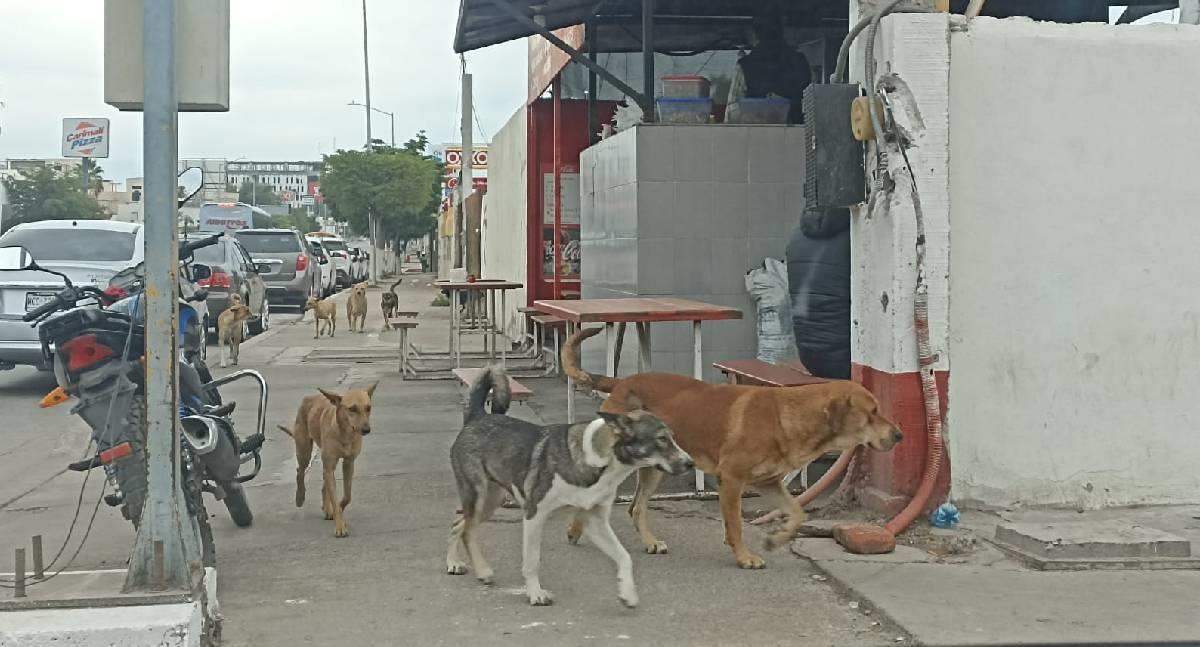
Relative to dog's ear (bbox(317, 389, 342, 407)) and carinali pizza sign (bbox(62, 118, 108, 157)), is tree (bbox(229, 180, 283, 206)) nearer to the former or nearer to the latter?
carinali pizza sign (bbox(62, 118, 108, 157))

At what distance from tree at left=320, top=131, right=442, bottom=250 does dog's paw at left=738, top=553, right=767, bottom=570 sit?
52274 mm

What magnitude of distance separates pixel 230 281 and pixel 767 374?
13.8m

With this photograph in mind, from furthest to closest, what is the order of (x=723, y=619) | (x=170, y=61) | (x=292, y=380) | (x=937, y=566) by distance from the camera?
(x=292, y=380) < (x=937, y=566) < (x=723, y=619) < (x=170, y=61)

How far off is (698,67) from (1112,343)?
9262 millimetres

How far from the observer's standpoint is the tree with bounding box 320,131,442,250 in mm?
57781

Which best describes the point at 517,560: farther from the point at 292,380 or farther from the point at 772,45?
the point at 292,380

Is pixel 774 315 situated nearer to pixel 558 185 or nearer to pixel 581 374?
pixel 581 374

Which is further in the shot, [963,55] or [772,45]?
[772,45]

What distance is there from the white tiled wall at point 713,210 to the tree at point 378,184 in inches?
1879

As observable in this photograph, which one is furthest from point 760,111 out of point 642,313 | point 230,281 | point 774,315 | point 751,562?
point 230,281

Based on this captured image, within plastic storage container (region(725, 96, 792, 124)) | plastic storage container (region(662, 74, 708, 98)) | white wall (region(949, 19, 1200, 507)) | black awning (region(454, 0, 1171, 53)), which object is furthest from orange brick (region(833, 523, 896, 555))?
black awning (region(454, 0, 1171, 53))

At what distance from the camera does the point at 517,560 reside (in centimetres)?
659

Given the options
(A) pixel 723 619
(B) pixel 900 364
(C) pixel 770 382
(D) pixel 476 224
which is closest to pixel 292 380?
(C) pixel 770 382

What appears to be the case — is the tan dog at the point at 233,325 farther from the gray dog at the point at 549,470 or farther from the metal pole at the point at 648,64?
the gray dog at the point at 549,470
